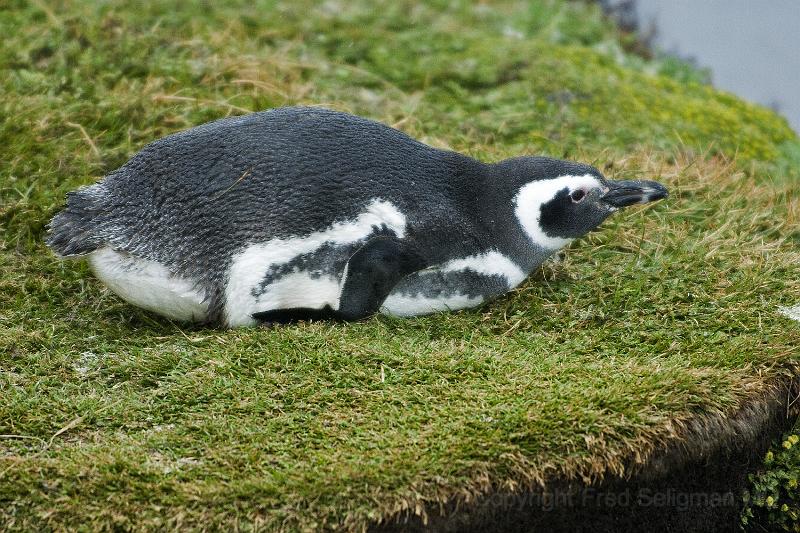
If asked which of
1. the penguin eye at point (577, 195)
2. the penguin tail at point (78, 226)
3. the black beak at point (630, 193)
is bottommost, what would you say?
the penguin tail at point (78, 226)

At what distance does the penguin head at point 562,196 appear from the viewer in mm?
4188

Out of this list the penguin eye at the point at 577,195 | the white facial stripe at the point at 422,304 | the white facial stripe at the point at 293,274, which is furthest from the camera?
the penguin eye at the point at 577,195

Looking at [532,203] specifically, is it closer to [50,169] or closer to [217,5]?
[50,169]

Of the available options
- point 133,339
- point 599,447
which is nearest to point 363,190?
point 133,339

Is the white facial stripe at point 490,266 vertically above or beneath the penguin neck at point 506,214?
beneath

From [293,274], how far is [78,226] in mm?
857

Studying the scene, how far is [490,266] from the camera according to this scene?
13.8ft

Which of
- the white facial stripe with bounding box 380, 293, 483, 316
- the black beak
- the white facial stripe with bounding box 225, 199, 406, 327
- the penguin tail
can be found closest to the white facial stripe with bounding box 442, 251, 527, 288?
the white facial stripe with bounding box 380, 293, 483, 316

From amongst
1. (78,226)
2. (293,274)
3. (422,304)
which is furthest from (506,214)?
(78,226)

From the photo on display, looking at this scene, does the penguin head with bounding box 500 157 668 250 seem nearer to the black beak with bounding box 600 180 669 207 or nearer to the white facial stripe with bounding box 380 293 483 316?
the black beak with bounding box 600 180 669 207

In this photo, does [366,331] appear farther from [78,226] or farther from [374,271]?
[78,226]

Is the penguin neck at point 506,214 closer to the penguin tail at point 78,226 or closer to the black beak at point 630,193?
the black beak at point 630,193

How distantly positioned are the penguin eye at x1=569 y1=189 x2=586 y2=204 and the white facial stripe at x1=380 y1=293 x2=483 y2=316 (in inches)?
22.1

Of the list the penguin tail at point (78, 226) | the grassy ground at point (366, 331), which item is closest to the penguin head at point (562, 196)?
the grassy ground at point (366, 331)
